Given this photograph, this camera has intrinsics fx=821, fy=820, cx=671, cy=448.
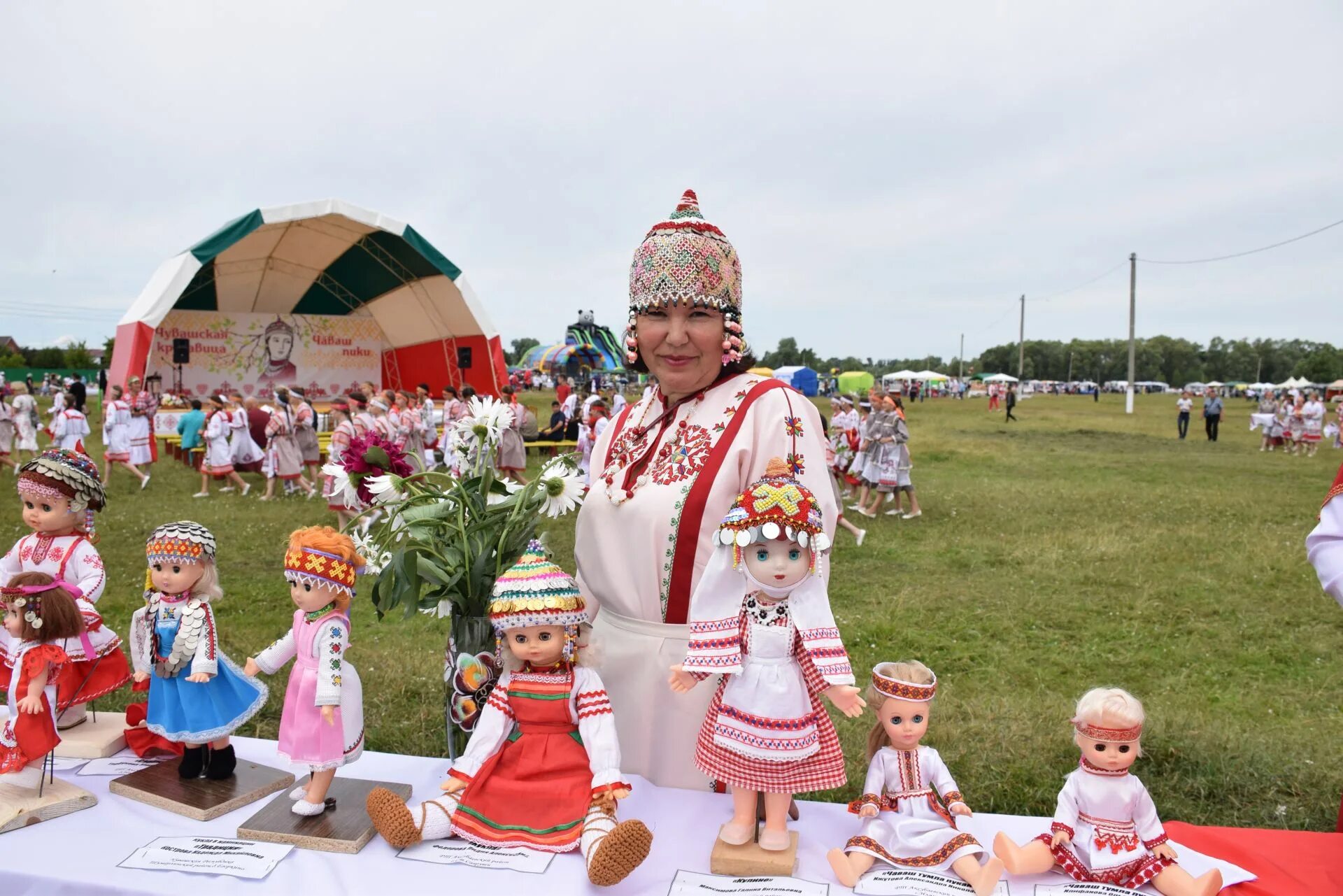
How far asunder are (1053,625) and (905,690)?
4.80m

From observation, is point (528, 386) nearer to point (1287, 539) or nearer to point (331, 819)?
point (1287, 539)

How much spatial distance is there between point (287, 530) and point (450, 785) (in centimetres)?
829

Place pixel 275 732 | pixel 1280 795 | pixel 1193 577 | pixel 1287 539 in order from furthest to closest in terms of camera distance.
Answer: pixel 1287 539 → pixel 1193 577 → pixel 275 732 → pixel 1280 795

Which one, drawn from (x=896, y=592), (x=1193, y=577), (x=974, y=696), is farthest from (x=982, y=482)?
(x=974, y=696)

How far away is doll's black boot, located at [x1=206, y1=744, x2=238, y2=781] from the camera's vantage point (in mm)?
2424

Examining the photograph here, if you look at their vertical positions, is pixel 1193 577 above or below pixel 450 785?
below

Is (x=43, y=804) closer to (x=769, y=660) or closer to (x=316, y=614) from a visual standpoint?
(x=316, y=614)

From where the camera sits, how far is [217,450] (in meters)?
12.1

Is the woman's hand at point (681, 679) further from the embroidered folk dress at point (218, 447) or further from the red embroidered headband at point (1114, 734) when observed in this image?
the embroidered folk dress at point (218, 447)

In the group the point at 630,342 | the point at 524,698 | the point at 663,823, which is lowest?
the point at 663,823

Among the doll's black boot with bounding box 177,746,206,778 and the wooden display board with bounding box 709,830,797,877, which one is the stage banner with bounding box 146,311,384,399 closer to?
the doll's black boot with bounding box 177,746,206,778

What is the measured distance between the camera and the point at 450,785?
2.12 meters

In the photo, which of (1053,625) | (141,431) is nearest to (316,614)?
(1053,625)

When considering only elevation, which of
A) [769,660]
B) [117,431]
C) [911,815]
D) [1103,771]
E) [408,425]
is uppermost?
[408,425]
